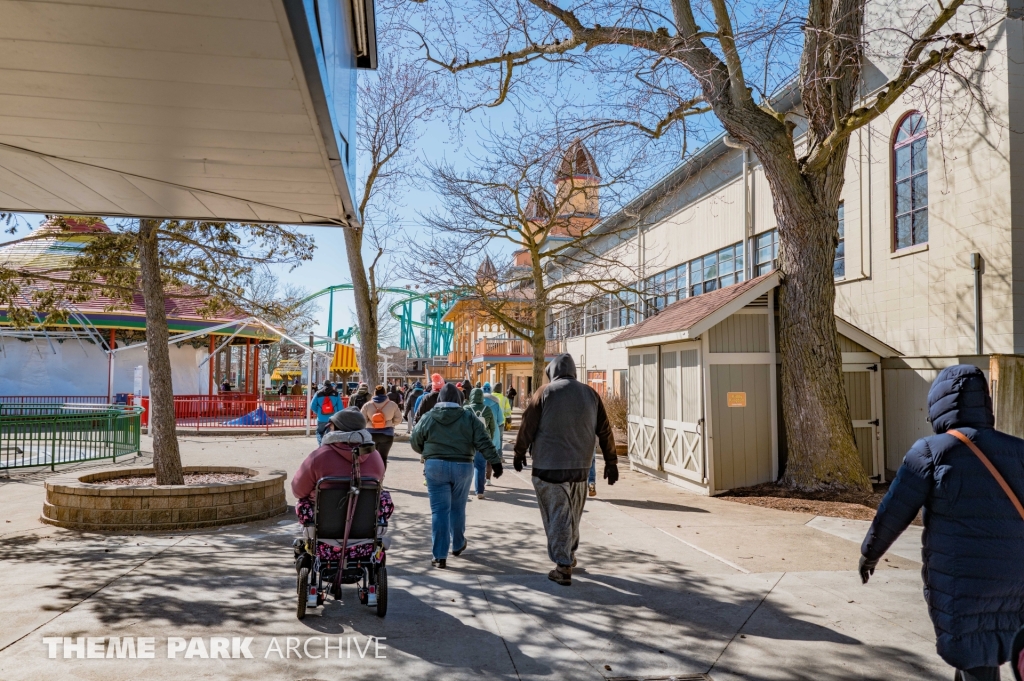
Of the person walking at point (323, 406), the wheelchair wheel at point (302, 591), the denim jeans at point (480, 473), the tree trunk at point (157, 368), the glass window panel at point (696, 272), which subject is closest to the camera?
the wheelchair wheel at point (302, 591)

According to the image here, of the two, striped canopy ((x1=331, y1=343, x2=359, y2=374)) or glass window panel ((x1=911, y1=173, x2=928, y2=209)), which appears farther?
striped canopy ((x1=331, y1=343, x2=359, y2=374))

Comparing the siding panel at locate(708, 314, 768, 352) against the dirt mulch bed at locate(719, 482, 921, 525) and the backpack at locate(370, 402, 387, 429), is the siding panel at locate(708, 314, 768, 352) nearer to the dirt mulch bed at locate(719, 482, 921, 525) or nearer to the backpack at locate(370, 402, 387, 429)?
the dirt mulch bed at locate(719, 482, 921, 525)

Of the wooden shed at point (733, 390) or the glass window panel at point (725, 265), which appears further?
the glass window panel at point (725, 265)

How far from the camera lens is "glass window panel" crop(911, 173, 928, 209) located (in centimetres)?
1262

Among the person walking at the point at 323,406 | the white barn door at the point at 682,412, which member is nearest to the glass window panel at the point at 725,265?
the white barn door at the point at 682,412

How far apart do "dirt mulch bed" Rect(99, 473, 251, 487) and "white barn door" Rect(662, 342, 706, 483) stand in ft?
22.1

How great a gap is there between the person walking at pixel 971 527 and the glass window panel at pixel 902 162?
11176 millimetres

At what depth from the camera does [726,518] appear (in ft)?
30.9

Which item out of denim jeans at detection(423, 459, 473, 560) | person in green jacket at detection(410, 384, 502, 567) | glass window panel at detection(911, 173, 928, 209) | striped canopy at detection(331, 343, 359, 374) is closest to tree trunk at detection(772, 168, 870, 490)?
glass window panel at detection(911, 173, 928, 209)

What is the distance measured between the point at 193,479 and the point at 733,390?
26.8 feet

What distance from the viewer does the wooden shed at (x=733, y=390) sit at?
37.8ft

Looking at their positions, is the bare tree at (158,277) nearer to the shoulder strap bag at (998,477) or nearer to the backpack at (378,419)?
the backpack at (378,419)

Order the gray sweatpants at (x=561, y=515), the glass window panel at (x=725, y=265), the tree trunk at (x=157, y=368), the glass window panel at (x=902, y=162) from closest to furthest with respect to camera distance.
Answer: the gray sweatpants at (x=561, y=515) → the tree trunk at (x=157, y=368) → the glass window panel at (x=902, y=162) → the glass window panel at (x=725, y=265)

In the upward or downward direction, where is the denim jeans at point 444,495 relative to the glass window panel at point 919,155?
downward
